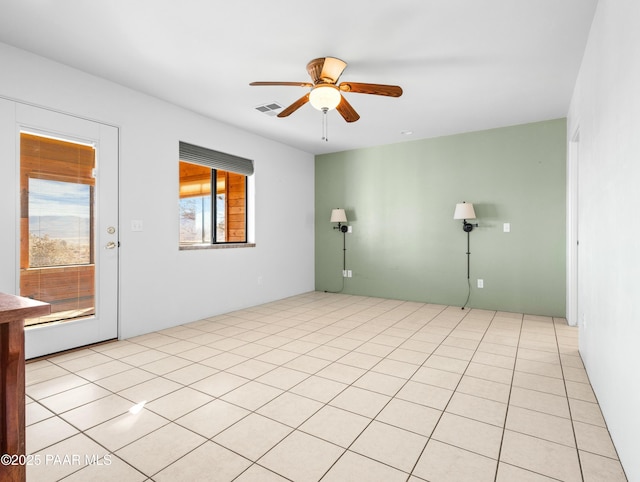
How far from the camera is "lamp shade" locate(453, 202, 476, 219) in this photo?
4708 millimetres

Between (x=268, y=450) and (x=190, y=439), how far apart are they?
438 mm

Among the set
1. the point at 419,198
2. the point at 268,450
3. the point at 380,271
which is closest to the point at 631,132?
the point at 268,450

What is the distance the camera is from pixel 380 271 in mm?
5770

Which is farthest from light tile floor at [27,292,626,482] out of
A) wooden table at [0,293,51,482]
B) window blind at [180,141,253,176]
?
window blind at [180,141,253,176]

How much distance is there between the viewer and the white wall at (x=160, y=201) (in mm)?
3029

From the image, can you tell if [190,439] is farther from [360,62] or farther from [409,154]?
[409,154]

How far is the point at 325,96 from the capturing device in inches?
112

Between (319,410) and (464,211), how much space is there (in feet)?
11.6

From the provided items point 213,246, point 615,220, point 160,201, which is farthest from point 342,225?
point 615,220

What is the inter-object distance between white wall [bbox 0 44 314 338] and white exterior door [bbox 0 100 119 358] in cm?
7

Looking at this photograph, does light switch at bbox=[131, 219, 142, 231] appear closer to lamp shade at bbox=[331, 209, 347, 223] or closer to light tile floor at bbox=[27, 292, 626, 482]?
light tile floor at bbox=[27, 292, 626, 482]

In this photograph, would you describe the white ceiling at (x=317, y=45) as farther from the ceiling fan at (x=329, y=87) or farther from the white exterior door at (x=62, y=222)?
the white exterior door at (x=62, y=222)

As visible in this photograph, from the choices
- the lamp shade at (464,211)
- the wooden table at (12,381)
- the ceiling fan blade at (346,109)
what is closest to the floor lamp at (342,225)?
the lamp shade at (464,211)

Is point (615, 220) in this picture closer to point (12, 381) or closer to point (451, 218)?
point (12, 381)
